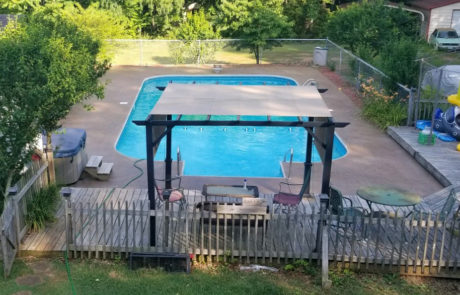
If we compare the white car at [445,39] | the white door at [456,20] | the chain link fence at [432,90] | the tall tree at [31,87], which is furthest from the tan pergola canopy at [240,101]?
the white door at [456,20]

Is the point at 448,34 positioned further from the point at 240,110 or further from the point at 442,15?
the point at 240,110

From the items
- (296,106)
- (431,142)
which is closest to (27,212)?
(296,106)

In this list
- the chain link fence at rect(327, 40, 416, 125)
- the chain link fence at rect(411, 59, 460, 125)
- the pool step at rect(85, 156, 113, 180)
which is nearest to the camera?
the pool step at rect(85, 156, 113, 180)

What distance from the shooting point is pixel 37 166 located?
890cm

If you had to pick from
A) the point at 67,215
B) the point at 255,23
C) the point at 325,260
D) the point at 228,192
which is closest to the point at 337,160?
the point at 228,192

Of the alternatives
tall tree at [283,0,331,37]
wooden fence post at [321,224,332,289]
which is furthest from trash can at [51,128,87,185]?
tall tree at [283,0,331,37]

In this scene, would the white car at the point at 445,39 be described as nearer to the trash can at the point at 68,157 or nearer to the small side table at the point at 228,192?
the small side table at the point at 228,192

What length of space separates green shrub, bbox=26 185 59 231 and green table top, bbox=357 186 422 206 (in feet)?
17.1

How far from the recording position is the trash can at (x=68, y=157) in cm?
1037

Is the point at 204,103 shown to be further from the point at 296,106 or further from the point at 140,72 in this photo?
the point at 140,72

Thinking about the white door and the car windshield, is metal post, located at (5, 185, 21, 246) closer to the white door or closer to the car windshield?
the car windshield

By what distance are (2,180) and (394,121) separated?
11402 millimetres

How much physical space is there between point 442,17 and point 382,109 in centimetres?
2296

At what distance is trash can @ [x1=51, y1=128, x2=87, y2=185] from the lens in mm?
10367
